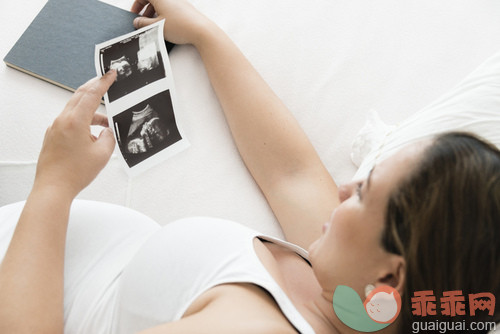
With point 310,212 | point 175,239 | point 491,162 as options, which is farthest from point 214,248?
point 491,162

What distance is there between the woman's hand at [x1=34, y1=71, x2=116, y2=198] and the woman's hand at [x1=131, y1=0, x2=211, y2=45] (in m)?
0.33

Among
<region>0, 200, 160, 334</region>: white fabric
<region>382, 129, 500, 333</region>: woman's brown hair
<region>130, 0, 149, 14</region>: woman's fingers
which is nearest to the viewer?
<region>382, 129, 500, 333</region>: woman's brown hair

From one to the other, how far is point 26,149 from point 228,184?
16.9 inches

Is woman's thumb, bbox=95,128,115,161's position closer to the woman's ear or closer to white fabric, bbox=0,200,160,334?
white fabric, bbox=0,200,160,334

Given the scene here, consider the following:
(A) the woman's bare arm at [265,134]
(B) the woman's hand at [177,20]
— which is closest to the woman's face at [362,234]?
(A) the woman's bare arm at [265,134]

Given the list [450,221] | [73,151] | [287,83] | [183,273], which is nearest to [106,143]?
[73,151]

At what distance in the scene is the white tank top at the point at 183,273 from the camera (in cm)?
68

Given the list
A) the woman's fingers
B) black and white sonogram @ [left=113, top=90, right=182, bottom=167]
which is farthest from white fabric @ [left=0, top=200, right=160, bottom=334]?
the woman's fingers

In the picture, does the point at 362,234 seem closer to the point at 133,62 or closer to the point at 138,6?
the point at 133,62

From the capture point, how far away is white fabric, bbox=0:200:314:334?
0.69 meters

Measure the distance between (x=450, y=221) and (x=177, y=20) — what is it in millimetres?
806

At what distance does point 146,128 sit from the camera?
1029mm

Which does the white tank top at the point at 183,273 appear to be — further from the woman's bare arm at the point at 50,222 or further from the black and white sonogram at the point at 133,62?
the black and white sonogram at the point at 133,62

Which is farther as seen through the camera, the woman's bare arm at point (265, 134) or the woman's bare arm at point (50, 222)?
the woman's bare arm at point (265, 134)
